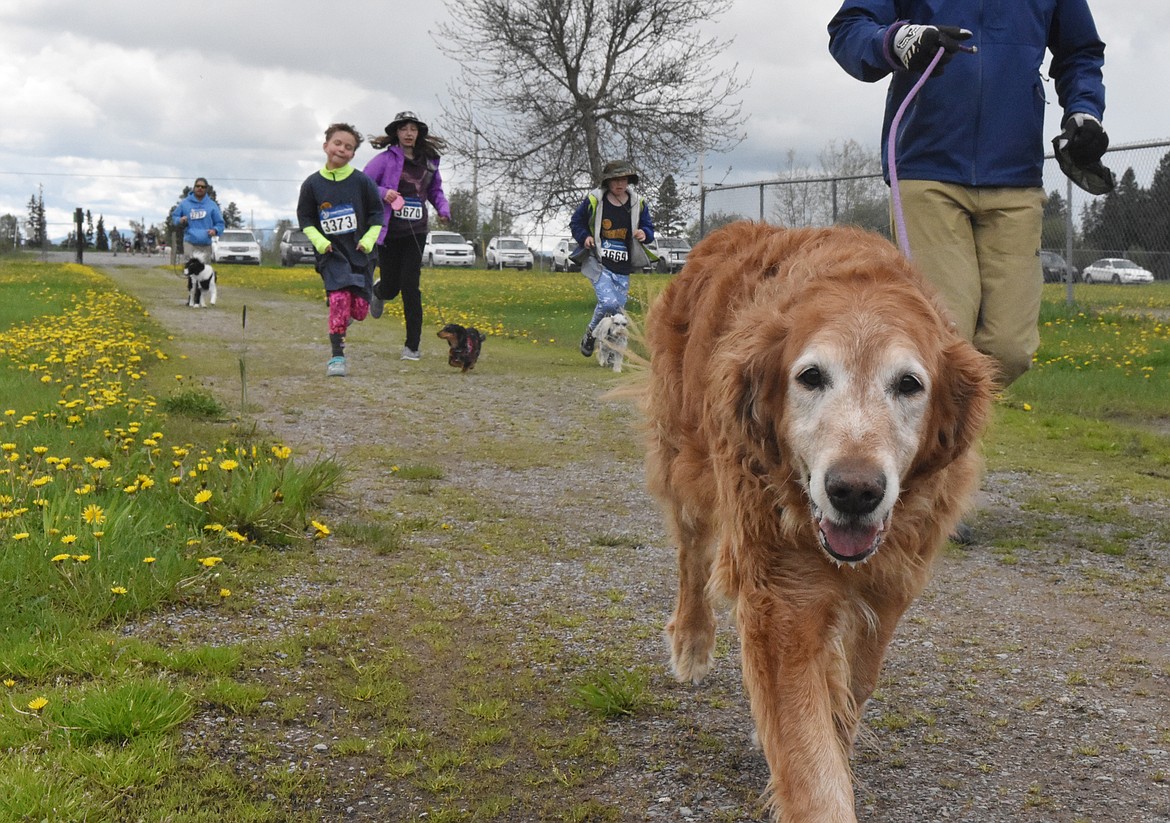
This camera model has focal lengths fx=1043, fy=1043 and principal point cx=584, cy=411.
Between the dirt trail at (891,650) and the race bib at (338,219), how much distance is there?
2.39 meters

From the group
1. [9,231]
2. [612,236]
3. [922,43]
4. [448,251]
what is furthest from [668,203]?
[9,231]

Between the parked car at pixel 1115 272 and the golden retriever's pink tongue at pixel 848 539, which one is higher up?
the parked car at pixel 1115 272

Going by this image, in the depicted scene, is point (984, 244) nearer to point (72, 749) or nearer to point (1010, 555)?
point (1010, 555)

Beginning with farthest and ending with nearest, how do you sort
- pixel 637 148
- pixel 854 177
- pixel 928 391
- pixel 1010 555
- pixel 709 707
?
pixel 637 148
pixel 854 177
pixel 1010 555
pixel 709 707
pixel 928 391

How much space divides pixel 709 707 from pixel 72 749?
1793mm

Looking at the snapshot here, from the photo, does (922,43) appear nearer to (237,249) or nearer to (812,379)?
(812,379)

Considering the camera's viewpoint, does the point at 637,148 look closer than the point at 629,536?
No

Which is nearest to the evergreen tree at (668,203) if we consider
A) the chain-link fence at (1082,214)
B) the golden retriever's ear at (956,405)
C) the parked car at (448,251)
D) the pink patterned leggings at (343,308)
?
the chain-link fence at (1082,214)

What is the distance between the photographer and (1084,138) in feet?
13.5

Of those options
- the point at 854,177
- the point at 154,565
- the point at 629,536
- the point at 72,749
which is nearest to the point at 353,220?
the point at 629,536

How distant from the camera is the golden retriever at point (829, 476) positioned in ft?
7.66

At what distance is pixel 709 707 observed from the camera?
325 centimetres

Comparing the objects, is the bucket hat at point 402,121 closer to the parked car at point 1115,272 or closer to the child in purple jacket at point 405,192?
the child in purple jacket at point 405,192

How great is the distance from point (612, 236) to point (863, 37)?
23.0 feet
